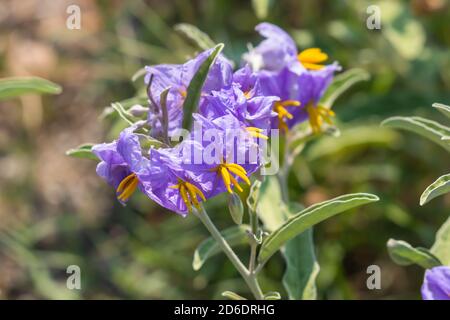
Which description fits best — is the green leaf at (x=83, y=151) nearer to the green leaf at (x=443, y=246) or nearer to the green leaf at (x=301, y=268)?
the green leaf at (x=301, y=268)

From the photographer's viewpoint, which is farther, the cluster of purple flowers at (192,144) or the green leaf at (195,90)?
the green leaf at (195,90)

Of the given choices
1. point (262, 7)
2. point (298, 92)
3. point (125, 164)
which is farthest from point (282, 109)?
point (262, 7)

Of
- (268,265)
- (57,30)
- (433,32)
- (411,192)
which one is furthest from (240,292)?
(57,30)

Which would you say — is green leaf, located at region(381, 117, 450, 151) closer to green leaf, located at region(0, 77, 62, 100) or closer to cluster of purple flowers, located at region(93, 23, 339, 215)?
cluster of purple flowers, located at region(93, 23, 339, 215)

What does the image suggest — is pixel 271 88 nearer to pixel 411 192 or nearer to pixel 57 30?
pixel 411 192

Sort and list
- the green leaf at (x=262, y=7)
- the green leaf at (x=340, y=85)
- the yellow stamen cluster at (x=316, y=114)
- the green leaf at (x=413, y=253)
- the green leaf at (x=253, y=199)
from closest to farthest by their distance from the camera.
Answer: the green leaf at (x=253, y=199) → the green leaf at (x=413, y=253) → the yellow stamen cluster at (x=316, y=114) → the green leaf at (x=340, y=85) → the green leaf at (x=262, y=7)

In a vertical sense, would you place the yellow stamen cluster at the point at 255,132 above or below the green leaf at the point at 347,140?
below

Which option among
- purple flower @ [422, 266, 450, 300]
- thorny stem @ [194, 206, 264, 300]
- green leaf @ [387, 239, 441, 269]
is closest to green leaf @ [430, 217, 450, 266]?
green leaf @ [387, 239, 441, 269]

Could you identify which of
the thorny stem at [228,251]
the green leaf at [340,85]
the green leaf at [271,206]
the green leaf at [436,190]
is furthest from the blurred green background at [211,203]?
the green leaf at [436,190]
